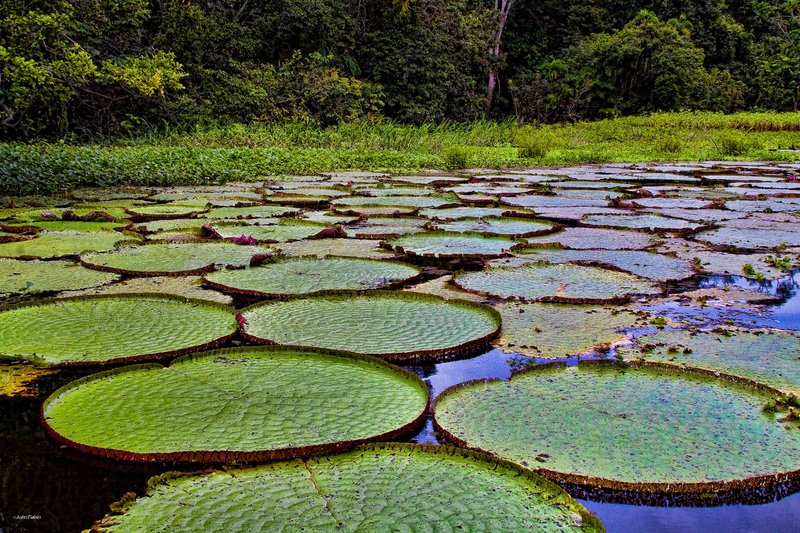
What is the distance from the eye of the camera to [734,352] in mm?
2133

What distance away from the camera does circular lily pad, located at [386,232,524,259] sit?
Result: 3643 millimetres

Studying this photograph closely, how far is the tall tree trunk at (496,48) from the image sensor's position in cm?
2228

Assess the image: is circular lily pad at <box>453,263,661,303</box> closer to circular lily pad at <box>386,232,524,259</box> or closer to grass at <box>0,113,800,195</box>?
circular lily pad at <box>386,232,524,259</box>

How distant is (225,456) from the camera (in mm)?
1424

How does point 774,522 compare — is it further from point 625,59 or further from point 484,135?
point 625,59

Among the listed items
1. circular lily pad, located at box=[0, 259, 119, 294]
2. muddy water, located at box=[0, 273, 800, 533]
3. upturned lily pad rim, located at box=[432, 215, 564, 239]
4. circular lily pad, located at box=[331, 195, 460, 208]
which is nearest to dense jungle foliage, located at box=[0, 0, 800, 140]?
circular lily pad, located at box=[331, 195, 460, 208]

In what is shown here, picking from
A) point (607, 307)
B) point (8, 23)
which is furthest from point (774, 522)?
point (8, 23)

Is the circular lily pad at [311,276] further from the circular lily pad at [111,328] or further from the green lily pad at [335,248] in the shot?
the circular lily pad at [111,328]

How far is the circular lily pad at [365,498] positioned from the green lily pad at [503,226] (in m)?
2.91

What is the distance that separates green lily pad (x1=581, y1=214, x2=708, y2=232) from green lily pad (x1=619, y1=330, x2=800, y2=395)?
2.21 m

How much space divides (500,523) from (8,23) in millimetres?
8199

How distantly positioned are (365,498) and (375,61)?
17718 mm

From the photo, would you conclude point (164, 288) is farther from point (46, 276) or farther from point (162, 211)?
point (162, 211)

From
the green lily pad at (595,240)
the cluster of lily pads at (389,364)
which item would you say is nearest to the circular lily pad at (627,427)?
the cluster of lily pads at (389,364)
